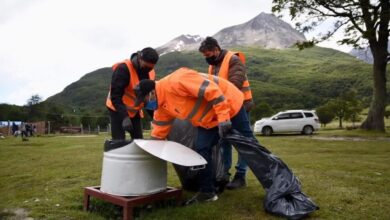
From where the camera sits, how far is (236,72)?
17.0ft

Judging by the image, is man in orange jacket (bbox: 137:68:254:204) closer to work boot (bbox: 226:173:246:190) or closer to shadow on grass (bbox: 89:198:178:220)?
shadow on grass (bbox: 89:198:178:220)

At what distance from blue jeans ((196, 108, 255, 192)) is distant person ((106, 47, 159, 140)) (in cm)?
81

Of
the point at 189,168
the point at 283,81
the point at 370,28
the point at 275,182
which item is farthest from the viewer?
the point at 283,81

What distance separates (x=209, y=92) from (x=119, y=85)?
1225 mm

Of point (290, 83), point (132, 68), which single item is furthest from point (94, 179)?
point (290, 83)

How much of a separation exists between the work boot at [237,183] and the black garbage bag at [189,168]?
173mm

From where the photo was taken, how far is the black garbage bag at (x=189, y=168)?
16.2 ft

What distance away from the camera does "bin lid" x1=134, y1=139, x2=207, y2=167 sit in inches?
151

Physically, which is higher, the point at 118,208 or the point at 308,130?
the point at 308,130

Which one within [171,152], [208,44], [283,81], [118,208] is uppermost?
[283,81]

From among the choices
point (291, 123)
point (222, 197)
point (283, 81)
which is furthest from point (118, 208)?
point (283, 81)

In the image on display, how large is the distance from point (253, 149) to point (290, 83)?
138m

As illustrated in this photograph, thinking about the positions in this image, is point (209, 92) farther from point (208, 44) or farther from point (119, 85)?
point (119, 85)

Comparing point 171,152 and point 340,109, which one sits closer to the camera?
point 171,152
